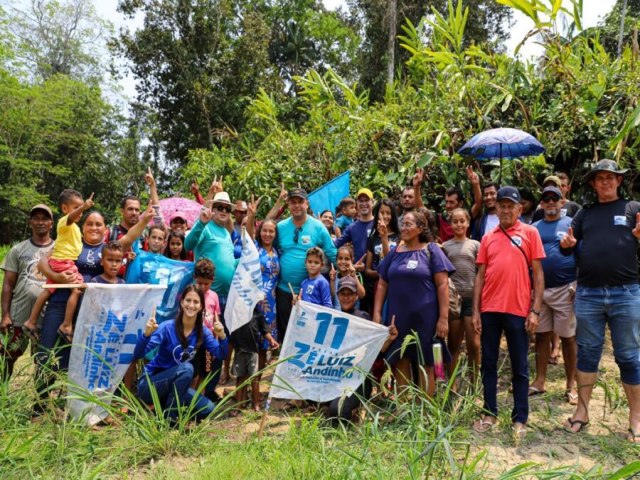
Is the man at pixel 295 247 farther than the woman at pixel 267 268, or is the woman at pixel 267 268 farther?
the man at pixel 295 247

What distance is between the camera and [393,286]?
4.36 m

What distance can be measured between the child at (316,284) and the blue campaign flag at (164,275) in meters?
1.11

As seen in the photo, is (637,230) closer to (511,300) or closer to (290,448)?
(511,300)

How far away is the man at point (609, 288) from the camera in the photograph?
3.86 metres

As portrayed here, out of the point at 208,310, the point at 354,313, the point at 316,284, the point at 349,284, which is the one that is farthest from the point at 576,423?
the point at 208,310

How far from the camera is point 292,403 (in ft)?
15.9

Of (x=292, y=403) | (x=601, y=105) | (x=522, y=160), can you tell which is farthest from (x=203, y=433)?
(x=601, y=105)

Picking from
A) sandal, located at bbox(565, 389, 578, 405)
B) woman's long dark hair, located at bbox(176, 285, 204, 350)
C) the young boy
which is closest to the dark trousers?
the young boy

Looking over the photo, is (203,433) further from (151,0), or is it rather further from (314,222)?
(151,0)

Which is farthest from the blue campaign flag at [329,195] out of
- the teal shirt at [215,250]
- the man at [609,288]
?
the man at [609,288]

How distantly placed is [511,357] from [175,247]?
3247 mm

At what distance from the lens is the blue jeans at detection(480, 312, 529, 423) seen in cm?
402

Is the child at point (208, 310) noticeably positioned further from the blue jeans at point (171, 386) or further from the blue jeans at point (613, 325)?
the blue jeans at point (613, 325)

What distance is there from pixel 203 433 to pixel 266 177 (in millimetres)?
5833
